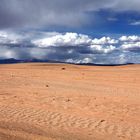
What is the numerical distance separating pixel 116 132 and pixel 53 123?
7.40ft

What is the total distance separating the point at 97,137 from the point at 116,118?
3.32 m

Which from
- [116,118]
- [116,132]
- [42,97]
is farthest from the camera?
[42,97]

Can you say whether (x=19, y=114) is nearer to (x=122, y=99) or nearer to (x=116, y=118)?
(x=116, y=118)

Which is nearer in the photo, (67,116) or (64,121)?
(64,121)

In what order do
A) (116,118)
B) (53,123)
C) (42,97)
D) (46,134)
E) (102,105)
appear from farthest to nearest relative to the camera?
(42,97), (102,105), (116,118), (53,123), (46,134)

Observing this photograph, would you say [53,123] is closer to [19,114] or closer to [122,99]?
[19,114]

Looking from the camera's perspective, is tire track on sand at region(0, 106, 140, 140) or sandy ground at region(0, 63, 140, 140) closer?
sandy ground at region(0, 63, 140, 140)

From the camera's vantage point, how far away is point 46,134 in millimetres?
11477

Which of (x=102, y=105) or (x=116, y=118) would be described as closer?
(x=116, y=118)

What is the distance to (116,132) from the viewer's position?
12523 millimetres

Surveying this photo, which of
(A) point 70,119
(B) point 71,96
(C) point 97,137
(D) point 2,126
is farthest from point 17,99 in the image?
(C) point 97,137

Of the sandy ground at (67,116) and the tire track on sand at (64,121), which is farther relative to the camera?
the tire track on sand at (64,121)

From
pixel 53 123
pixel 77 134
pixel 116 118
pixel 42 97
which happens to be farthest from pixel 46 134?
pixel 42 97

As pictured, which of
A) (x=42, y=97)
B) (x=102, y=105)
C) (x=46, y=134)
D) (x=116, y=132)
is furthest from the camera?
(x=42, y=97)
